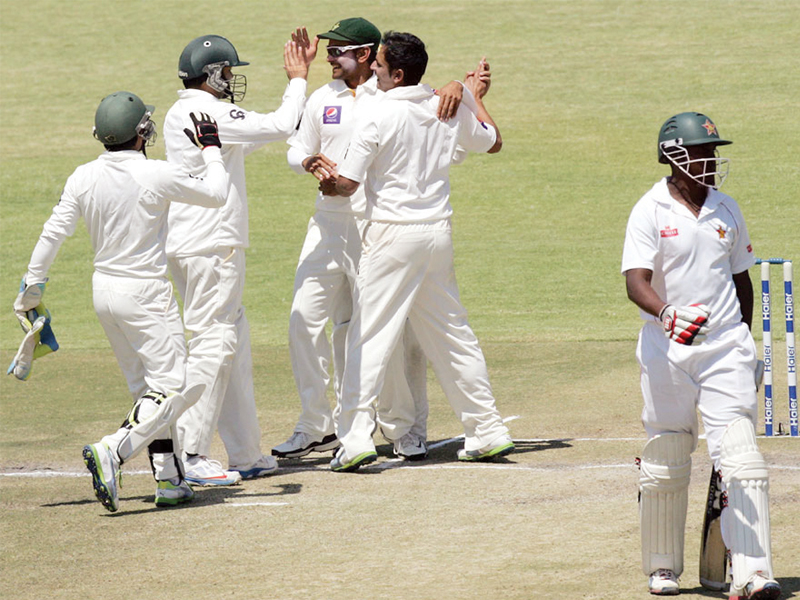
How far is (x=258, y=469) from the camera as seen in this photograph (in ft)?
26.0

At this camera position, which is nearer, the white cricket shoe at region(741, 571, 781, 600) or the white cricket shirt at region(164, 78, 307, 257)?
the white cricket shoe at region(741, 571, 781, 600)

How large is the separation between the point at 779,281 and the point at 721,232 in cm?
990

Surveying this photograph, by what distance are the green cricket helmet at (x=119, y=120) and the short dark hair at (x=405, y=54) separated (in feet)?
4.75

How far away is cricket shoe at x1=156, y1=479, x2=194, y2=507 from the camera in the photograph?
714cm

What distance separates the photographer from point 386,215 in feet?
25.2

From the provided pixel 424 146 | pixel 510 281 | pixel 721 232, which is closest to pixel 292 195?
pixel 510 281

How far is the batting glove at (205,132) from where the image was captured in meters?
7.11

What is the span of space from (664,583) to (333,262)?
342cm

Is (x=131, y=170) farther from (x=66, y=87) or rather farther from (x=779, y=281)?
(x=66, y=87)

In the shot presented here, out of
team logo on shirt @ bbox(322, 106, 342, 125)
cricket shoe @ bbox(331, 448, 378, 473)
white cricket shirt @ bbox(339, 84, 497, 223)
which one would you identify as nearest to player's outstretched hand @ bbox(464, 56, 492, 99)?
white cricket shirt @ bbox(339, 84, 497, 223)

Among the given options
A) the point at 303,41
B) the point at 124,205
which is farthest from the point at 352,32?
the point at 124,205

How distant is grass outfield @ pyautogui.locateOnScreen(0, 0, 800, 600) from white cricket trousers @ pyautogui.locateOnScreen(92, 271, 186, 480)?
652mm

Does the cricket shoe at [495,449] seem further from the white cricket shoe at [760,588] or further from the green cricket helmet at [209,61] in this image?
the white cricket shoe at [760,588]

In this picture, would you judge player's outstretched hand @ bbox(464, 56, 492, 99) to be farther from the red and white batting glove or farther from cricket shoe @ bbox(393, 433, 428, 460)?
the red and white batting glove
